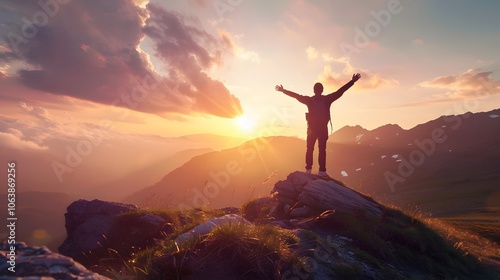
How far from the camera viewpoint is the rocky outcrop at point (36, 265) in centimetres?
274

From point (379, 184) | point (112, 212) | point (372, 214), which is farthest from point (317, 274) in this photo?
point (379, 184)

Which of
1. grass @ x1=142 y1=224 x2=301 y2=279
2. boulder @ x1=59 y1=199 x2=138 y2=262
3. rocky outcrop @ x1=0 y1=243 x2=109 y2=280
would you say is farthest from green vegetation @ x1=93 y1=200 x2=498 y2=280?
rocky outcrop @ x1=0 y1=243 x2=109 y2=280

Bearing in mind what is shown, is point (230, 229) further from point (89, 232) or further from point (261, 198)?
point (261, 198)

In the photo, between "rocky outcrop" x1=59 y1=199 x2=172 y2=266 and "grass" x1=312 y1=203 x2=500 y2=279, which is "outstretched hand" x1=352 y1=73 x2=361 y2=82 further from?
"rocky outcrop" x1=59 y1=199 x2=172 y2=266

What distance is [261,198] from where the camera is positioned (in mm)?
16000

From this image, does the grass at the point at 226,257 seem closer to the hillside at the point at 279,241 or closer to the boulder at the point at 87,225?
the hillside at the point at 279,241

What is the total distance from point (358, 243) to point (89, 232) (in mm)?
10618

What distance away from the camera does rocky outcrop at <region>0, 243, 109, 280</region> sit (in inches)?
108

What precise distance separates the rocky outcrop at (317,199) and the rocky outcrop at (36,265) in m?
11.1

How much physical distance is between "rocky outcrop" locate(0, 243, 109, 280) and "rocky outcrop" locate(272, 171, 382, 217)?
1113cm

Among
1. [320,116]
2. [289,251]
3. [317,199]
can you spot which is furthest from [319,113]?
[289,251]

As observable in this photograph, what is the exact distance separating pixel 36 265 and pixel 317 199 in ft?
39.5

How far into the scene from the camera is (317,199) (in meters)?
13.6

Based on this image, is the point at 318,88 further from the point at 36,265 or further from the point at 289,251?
the point at 36,265
